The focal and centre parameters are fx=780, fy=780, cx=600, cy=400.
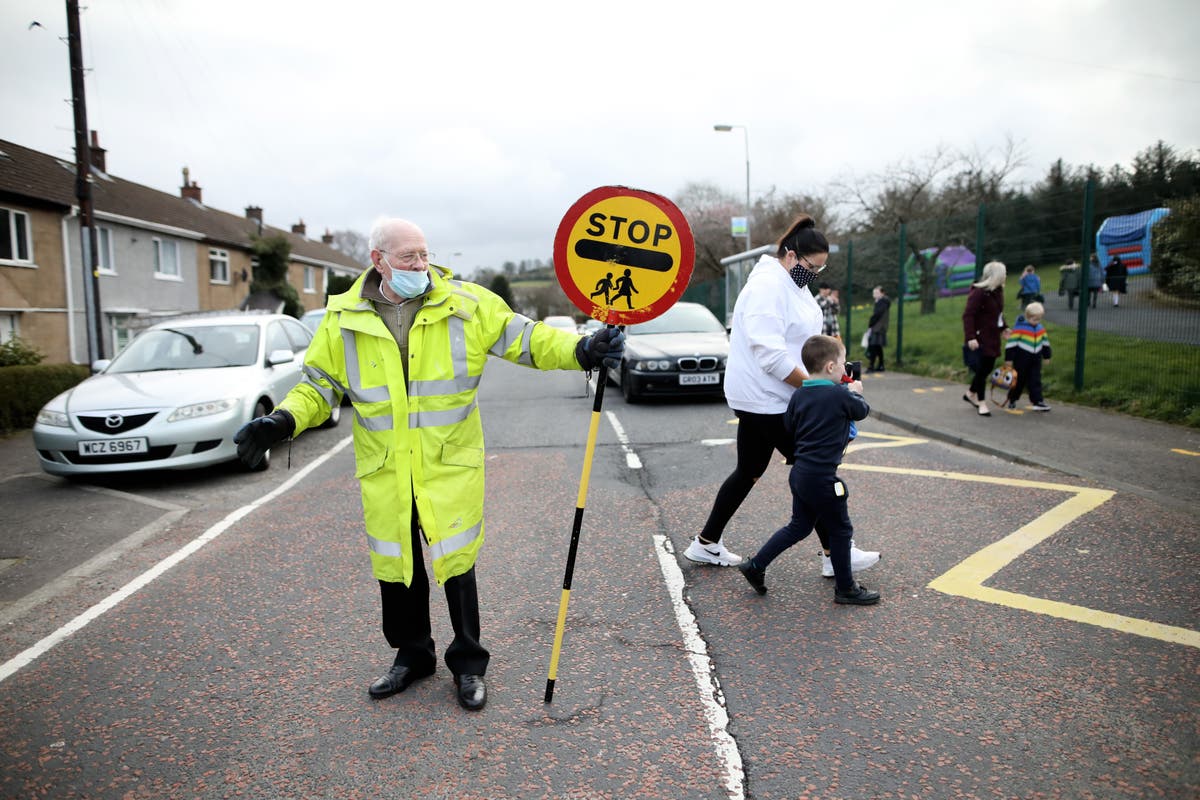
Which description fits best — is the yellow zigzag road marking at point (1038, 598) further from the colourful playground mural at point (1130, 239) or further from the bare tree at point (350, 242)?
the bare tree at point (350, 242)

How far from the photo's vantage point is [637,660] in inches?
136

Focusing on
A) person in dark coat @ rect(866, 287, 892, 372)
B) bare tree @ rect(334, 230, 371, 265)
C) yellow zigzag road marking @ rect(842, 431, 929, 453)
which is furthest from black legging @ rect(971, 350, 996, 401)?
bare tree @ rect(334, 230, 371, 265)

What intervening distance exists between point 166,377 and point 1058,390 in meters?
10.9

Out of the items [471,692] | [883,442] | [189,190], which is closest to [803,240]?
[471,692]

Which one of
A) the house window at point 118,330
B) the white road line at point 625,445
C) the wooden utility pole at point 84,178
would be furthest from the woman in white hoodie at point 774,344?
the house window at point 118,330

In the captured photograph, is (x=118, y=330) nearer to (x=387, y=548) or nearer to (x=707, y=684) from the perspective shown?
(x=387, y=548)

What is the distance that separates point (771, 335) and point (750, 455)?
700 mm

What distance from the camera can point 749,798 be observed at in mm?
2473

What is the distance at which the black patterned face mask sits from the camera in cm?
428

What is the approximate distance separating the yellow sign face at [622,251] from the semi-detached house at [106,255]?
16.8 meters

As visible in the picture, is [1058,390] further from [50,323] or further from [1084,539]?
[50,323]

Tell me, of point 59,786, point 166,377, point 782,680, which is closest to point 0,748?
point 59,786

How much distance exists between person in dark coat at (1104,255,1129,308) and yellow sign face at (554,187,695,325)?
8676 mm

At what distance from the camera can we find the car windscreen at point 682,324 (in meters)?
12.9
